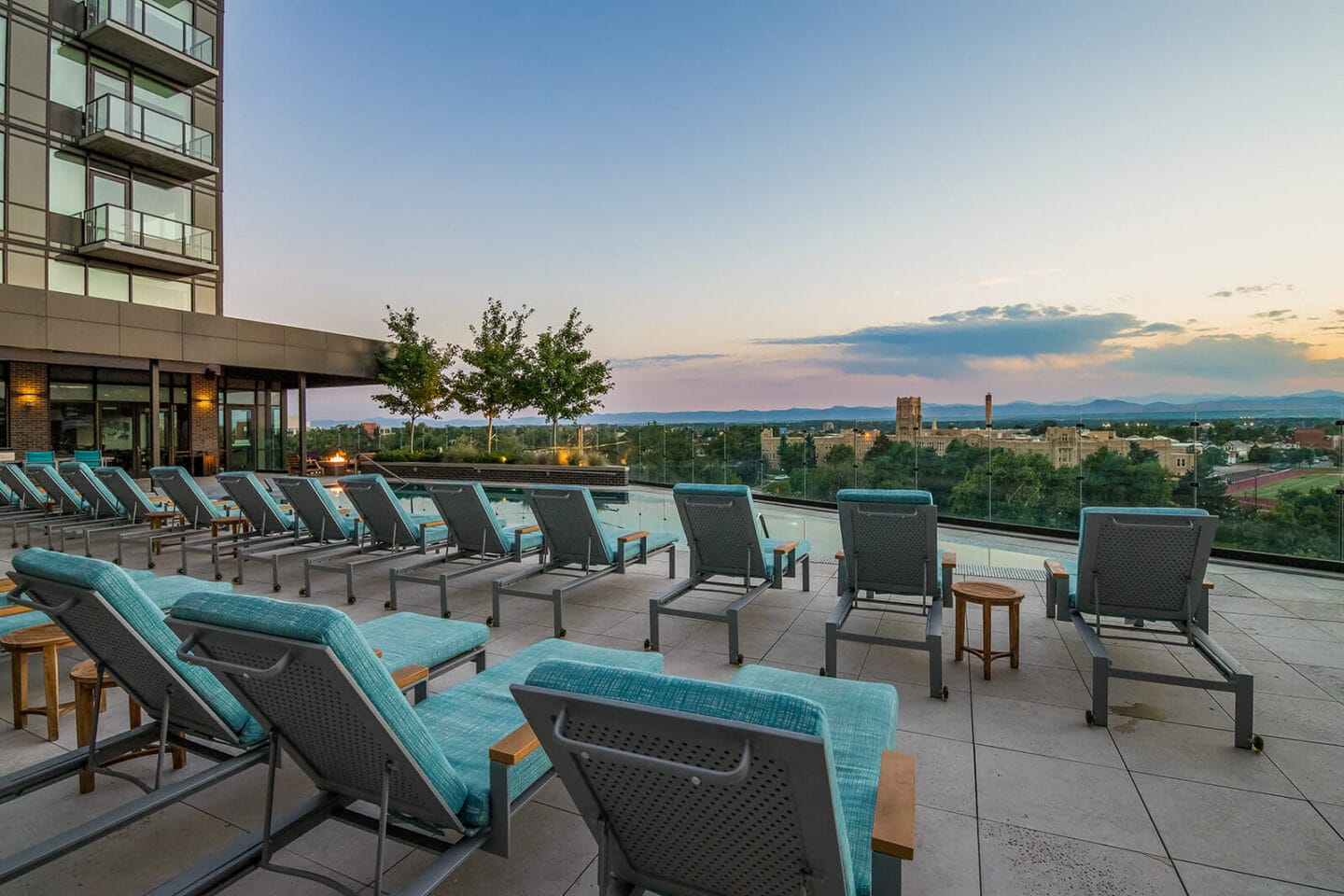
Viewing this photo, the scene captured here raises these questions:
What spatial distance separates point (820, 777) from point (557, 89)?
14.6 metres

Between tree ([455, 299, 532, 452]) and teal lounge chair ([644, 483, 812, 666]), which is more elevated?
tree ([455, 299, 532, 452])

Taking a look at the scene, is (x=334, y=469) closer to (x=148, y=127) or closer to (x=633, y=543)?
(x=148, y=127)

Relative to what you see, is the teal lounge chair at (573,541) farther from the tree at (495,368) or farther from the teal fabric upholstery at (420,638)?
the tree at (495,368)

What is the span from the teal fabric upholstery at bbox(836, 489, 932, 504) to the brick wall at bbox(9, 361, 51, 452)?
20.1 meters

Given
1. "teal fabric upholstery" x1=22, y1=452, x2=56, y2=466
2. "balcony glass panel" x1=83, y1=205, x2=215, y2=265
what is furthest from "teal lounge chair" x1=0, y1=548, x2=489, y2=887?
"balcony glass panel" x1=83, y1=205, x2=215, y2=265

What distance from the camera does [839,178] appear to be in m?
12.4

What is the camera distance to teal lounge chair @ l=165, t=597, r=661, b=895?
4.65ft

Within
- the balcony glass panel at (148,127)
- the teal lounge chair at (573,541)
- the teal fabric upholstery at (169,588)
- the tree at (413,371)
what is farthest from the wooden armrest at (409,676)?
the balcony glass panel at (148,127)

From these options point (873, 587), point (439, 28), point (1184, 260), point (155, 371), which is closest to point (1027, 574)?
point (873, 587)

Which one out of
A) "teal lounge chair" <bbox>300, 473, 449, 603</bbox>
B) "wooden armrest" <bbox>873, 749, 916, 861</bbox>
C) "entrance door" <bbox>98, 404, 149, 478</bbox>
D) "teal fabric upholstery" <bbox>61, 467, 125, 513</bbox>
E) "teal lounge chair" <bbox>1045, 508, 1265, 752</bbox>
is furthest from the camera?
"entrance door" <bbox>98, 404, 149, 478</bbox>

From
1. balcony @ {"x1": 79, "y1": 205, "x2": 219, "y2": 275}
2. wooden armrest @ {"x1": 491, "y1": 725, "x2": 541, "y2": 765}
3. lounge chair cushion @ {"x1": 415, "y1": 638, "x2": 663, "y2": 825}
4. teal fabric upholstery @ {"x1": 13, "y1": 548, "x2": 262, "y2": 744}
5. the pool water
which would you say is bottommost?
the pool water

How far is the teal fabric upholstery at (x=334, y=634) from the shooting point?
1.39 m

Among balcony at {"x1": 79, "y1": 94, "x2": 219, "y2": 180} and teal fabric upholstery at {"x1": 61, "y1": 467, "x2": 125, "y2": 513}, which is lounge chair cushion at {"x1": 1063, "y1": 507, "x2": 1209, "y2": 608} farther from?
balcony at {"x1": 79, "y1": 94, "x2": 219, "y2": 180}

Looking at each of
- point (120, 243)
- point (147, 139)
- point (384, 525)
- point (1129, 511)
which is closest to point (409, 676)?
point (1129, 511)
